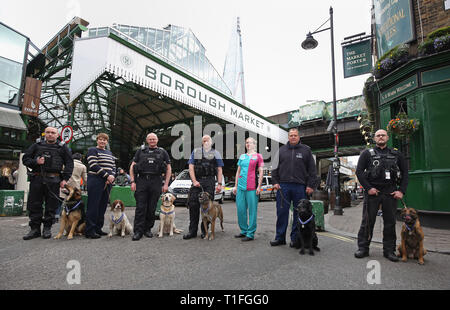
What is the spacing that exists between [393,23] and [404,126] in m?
4.27

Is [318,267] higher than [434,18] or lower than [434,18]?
lower

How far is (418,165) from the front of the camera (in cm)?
732

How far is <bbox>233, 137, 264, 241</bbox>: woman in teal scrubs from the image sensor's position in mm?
4746

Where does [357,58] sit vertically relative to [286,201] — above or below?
above

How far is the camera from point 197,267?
308cm

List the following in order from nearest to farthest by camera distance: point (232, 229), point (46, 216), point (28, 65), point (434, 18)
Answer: point (46, 216)
point (232, 229)
point (434, 18)
point (28, 65)

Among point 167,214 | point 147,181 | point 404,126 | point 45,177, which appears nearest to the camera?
point 45,177

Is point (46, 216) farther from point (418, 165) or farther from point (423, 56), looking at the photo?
point (423, 56)

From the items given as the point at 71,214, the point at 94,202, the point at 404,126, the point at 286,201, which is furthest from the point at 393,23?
the point at 71,214

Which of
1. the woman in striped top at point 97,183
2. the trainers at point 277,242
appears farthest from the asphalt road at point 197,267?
the woman in striped top at point 97,183

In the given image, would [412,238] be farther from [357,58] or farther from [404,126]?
[357,58]
